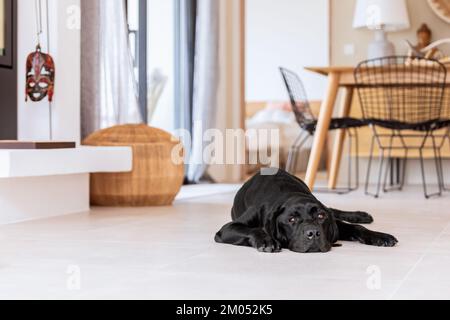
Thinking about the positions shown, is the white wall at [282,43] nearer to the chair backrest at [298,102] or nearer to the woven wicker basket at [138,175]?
the chair backrest at [298,102]

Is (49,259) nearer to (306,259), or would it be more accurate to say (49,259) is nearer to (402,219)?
(306,259)

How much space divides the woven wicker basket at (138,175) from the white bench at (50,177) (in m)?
0.13

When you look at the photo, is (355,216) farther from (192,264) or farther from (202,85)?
(202,85)

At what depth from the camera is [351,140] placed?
20.7 feet

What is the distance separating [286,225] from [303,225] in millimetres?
71

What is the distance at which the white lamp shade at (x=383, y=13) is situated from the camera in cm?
591

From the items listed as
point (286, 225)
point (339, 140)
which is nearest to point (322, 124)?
point (339, 140)

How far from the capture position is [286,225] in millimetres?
2330

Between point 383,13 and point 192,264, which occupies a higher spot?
point 383,13

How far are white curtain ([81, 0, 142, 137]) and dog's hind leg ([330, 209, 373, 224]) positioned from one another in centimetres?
167

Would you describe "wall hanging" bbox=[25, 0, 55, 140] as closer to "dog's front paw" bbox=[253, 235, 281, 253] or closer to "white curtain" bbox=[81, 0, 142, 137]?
"white curtain" bbox=[81, 0, 142, 137]

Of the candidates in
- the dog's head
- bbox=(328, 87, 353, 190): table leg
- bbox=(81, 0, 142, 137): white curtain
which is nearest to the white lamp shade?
bbox=(328, 87, 353, 190): table leg
